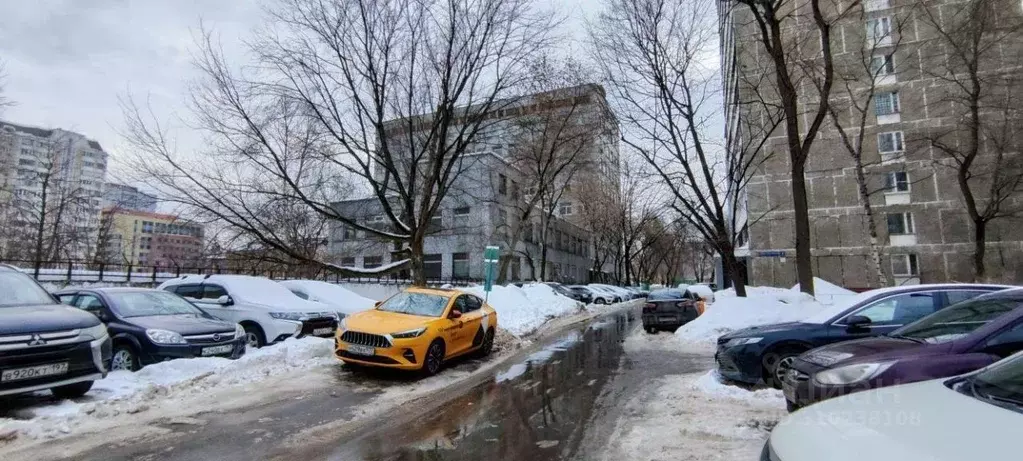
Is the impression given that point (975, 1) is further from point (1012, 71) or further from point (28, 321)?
point (28, 321)

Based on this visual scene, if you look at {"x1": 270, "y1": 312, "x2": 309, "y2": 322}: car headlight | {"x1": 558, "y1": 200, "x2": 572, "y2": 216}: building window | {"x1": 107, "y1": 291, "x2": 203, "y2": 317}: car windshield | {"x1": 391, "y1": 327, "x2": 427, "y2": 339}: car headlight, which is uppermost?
{"x1": 558, "y1": 200, "x2": 572, "y2": 216}: building window

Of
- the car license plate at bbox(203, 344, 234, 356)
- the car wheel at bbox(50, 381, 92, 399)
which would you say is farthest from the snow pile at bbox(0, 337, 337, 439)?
the car license plate at bbox(203, 344, 234, 356)

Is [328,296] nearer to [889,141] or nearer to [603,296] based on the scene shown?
[603,296]

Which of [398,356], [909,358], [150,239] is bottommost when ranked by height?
[398,356]

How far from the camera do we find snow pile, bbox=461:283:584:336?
58.0 feet

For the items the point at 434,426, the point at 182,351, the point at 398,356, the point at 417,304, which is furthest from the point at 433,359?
the point at 182,351

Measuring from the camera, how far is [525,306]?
22.4 meters

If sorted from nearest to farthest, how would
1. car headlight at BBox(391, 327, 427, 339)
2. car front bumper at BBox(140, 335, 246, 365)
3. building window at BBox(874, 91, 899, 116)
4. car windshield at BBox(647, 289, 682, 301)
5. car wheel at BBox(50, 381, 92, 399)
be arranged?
car wheel at BBox(50, 381, 92, 399), car front bumper at BBox(140, 335, 246, 365), car headlight at BBox(391, 327, 427, 339), car windshield at BBox(647, 289, 682, 301), building window at BBox(874, 91, 899, 116)

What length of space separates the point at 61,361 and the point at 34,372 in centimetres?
27

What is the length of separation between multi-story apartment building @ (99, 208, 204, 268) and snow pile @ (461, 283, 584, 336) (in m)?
9.65

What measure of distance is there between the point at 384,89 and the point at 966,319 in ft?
53.0

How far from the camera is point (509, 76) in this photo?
18.1m

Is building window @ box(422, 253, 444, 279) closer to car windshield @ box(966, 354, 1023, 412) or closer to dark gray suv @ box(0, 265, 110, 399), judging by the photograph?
dark gray suv @ box(0, 265, 110, 399)

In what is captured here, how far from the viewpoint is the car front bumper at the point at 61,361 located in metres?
5.41
